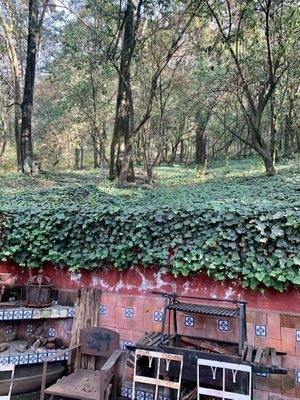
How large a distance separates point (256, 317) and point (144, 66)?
37.4ft

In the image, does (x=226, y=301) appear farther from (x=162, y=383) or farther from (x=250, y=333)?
(x=162, y=383)

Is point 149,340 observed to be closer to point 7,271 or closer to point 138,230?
point 138,230

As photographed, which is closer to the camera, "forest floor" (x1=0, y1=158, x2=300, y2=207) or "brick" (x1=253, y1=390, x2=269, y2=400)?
"brick" (x1=253, y1=390, x2=269, y2=400)

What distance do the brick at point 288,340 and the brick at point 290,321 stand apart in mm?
35

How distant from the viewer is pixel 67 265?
411 cm

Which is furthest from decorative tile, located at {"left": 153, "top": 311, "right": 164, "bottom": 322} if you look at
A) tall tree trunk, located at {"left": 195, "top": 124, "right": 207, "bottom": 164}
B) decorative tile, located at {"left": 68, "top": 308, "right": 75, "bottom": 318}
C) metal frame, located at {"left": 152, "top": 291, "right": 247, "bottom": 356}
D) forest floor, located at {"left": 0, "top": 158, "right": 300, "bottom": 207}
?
tall tree trunk, located at {"left": 195, "top": 124, "right": 207, "bottom": 164}

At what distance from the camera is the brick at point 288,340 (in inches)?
121

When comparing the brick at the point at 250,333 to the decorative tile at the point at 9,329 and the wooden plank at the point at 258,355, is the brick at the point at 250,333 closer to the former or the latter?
the wooden plank at the point at 258,355

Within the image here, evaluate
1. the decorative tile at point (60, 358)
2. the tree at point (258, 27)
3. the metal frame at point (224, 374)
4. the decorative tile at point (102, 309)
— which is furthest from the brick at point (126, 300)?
the tree at point (258, 27)

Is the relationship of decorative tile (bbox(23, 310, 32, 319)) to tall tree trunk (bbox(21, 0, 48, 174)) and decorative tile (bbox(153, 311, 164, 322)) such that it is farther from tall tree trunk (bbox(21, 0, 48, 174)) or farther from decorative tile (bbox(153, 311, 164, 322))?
tall tree trunk (bbox(21, 0, 48, 174))

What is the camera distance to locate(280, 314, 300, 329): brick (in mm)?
3084

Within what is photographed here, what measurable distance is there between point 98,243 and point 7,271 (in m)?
1.31

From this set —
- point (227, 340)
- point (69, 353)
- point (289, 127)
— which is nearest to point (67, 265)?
point (69, 353)

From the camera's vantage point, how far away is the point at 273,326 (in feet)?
10.4
